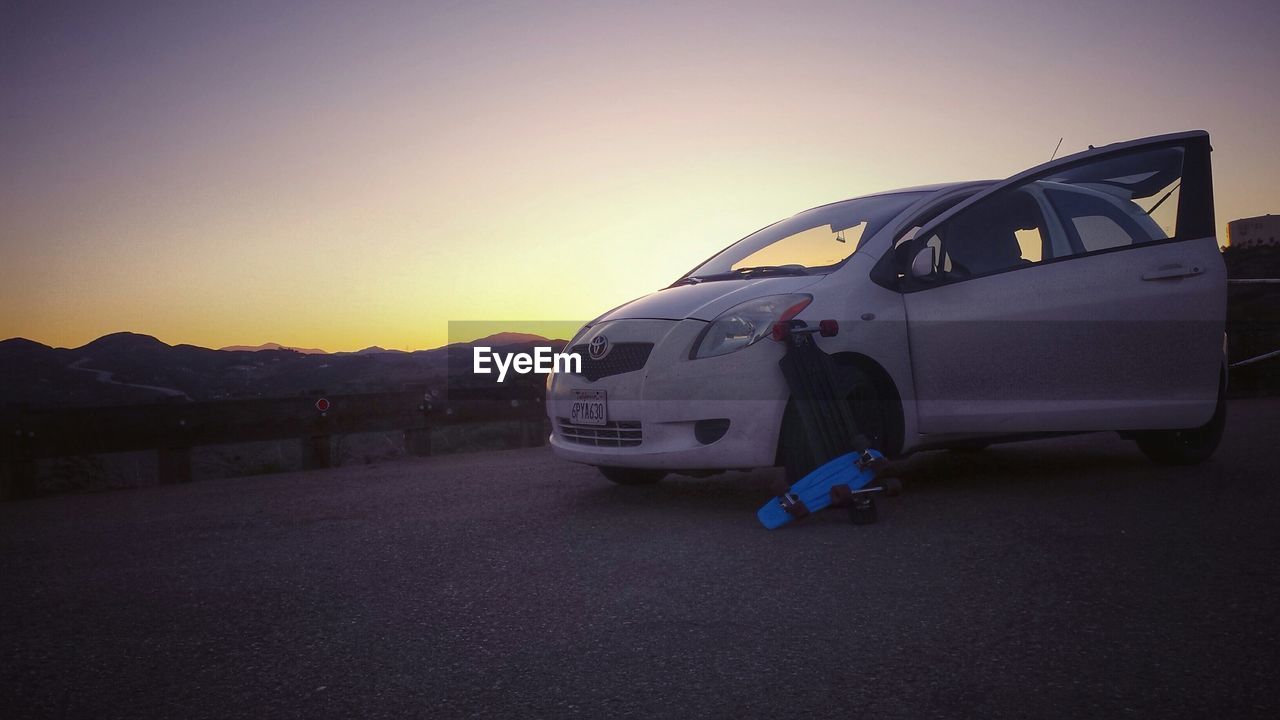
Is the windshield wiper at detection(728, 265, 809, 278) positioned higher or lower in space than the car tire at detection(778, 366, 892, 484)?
higher

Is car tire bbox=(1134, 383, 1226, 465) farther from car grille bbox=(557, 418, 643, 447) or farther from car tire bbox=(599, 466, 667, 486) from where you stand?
car grille bbox=(557, 418, 643, 447)

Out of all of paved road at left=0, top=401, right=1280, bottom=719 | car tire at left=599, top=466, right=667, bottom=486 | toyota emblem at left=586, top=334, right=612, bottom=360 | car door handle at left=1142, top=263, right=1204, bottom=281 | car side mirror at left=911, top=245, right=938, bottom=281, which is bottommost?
paved road at left=0, top=401, right=1280, bottom=719

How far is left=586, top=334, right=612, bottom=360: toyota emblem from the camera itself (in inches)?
190

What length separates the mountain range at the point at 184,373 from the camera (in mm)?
7879

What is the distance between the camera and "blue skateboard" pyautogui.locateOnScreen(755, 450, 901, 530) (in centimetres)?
418

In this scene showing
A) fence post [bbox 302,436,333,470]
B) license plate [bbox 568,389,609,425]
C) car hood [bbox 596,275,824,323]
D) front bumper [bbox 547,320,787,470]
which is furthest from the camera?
fence post [bbox 302,436,333,470]

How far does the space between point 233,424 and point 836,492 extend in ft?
19.0

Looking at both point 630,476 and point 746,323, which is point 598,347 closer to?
point 746,323

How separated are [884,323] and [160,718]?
360 cm

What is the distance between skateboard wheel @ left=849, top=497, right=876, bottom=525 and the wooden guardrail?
5484mm

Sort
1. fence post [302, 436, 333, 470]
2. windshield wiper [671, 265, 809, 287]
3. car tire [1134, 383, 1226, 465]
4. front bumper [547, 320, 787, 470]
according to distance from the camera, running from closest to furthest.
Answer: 1. front bumper [547, 320, 787, 470]
2. windshield wiper [671, 265, 809, 287]
3. car tire [1134, 383, 1226, 465]
4. fence post [302, 436, 333, 470]

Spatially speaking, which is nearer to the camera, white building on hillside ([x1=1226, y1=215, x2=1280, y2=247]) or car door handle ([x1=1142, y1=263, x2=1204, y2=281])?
car door handle ([x1=1142, y1=263, x2=1204, y2=281])

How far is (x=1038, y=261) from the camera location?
4.93m

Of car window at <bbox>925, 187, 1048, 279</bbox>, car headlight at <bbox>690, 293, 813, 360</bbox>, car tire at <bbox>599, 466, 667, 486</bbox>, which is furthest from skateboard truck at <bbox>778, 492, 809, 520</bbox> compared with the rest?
car window at <bbox>925, 187, 1048, 279</bbox>
